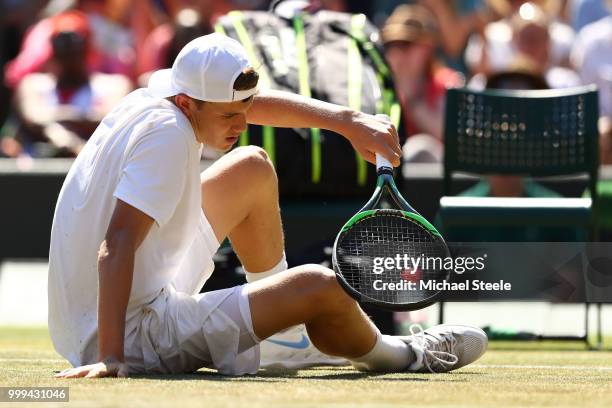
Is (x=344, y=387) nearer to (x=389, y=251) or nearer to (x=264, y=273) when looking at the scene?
(x=389, y=251)

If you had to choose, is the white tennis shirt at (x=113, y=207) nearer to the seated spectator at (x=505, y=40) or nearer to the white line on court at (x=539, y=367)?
the white line on court at (x=539, y=367)

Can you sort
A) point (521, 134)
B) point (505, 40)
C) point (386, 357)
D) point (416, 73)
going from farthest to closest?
point (505, 40)
point (416, 73)
point (521, 134)
point (386, 357)

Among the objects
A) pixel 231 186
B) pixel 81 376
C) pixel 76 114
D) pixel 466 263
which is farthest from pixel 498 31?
pixel 81 376

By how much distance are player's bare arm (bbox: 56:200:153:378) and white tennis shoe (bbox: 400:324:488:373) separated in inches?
45.9

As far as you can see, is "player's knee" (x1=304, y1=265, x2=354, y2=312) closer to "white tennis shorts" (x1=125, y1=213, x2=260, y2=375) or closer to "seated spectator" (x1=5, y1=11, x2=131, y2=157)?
"white tennis shorts" (x1=125, y1=213, x2=260, y2=375)

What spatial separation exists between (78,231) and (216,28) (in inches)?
118

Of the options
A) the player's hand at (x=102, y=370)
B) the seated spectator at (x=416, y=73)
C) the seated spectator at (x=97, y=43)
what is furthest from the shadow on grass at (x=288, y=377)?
the seated spectator at (x=97, y=43)

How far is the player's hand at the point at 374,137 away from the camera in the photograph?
5.11 meters

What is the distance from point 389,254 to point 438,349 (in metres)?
0.47

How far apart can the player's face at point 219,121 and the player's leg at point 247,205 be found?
377 mm

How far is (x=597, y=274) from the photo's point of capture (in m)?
7.25

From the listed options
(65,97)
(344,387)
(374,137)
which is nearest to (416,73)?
(65,97)

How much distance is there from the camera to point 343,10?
40.1 feet

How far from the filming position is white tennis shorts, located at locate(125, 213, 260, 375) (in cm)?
506
